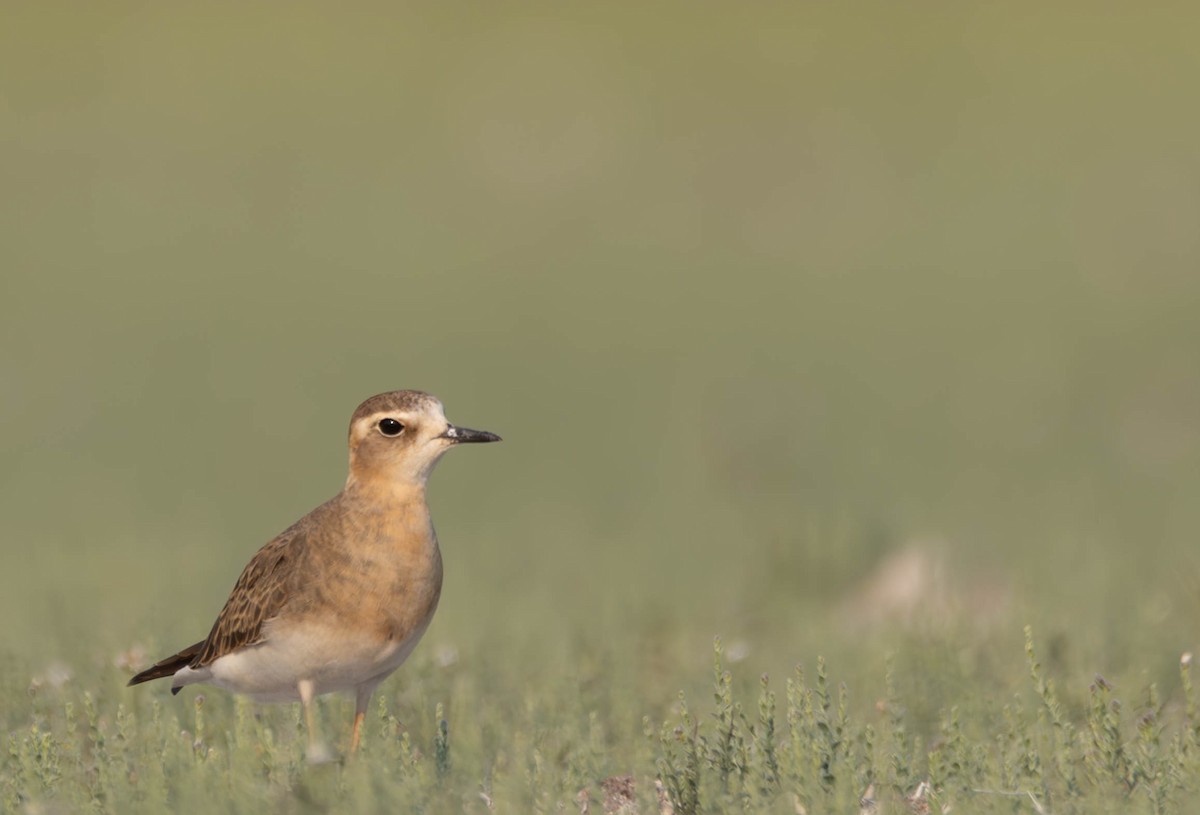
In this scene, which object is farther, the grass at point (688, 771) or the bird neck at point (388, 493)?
the bird neck at point (388, 493)

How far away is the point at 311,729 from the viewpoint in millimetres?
8281

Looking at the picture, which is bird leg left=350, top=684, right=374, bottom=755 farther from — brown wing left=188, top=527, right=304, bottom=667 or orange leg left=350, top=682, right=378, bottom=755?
brown wing left=188, top=527, right=304, bottom=667

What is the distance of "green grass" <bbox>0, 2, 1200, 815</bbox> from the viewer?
8617 millimetres

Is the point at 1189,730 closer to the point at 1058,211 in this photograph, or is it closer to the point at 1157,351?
the point at 1157,351

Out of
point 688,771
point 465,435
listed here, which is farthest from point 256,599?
point 688,771

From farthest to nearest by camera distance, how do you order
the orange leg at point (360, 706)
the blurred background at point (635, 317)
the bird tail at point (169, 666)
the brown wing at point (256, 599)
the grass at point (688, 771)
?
the blurred background at point (635, 317), the bird tail at point (169, 666), the brown wing at point (256, 599), the orange leg at point (360, 706), the grass at point (688, 771)

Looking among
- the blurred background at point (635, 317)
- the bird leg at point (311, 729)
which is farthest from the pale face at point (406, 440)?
the blurred background at point (635, 317)

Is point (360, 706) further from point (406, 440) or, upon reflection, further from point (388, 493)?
point (406, 440)

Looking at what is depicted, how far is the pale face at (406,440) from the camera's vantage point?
8.55 metres

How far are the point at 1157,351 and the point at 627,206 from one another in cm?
963

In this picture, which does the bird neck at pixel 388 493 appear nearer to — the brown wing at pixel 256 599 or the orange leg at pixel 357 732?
the brown wing at pixel 256 599

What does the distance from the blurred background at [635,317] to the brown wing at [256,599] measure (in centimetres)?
174

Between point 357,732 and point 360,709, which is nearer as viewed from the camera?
point 357,732

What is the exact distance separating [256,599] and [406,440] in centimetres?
90
